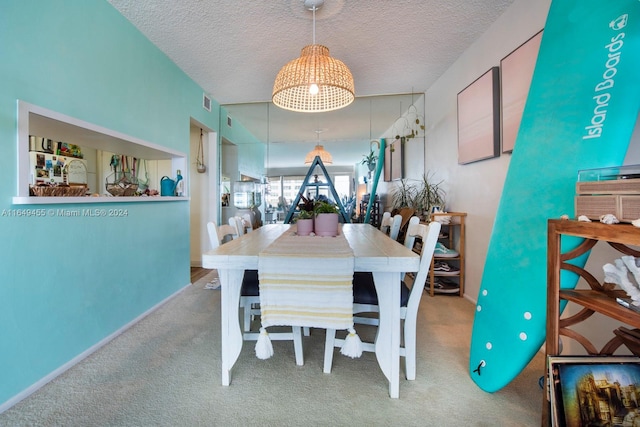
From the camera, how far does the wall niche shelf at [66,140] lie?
1382mm

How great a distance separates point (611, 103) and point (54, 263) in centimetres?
289

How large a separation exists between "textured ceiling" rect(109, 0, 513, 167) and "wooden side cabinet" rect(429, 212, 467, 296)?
63.3 inches

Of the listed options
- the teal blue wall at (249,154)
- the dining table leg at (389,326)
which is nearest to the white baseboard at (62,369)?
the dining table leg at (389,326)

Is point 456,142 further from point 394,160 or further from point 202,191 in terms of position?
point 202,191

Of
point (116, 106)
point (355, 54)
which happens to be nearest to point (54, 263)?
point (116, 106)

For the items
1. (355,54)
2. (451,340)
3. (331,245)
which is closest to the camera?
(331,245)

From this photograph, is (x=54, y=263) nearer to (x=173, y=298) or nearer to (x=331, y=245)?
(x=173, y=298)

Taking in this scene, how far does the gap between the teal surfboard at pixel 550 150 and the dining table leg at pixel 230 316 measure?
1293 mm

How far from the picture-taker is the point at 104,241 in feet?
6.33

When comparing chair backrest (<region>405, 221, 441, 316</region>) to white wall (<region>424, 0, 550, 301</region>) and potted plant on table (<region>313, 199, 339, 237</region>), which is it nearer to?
potted plant on table (<region>313, 199, 339, 237</region>)

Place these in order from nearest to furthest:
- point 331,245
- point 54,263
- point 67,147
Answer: point 331,245 → point 54,263 → point 67,147

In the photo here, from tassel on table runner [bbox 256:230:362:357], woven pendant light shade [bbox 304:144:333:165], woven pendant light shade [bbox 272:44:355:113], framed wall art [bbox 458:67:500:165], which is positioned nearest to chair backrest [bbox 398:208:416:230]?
framed wall art [bbox 458:67:500:165]
